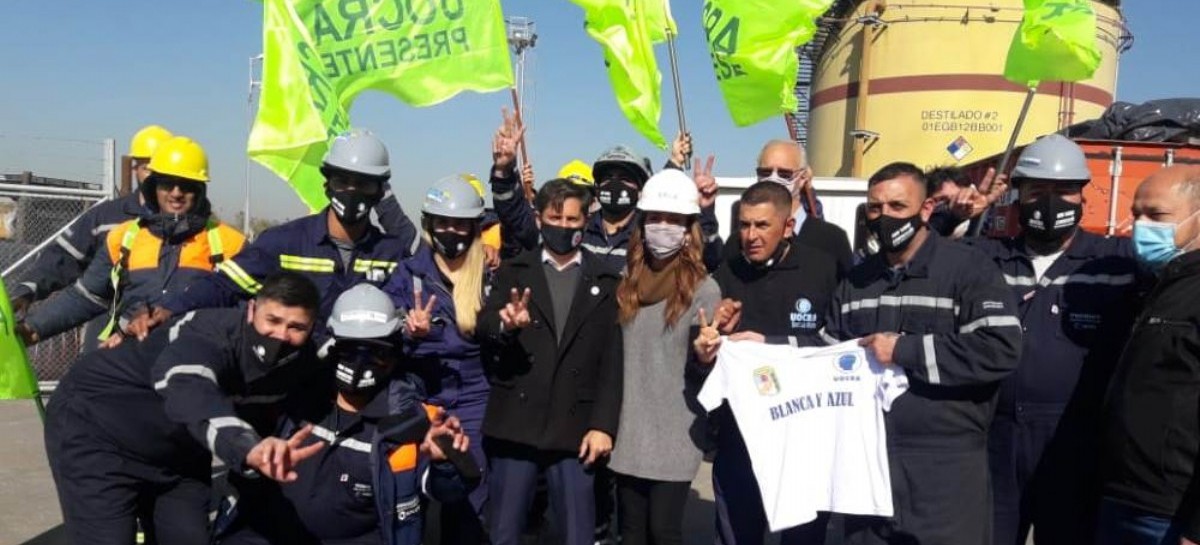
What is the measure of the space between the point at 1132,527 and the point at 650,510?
1978 mm

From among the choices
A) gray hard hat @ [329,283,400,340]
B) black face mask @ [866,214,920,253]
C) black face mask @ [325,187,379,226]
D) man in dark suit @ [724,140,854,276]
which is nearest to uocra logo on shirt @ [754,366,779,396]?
black face mask @ [866,214,920,253]

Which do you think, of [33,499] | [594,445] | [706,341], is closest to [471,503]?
[594,445]

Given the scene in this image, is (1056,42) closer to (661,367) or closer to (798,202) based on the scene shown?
(798,202)

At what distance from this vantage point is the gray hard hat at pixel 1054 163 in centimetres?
389

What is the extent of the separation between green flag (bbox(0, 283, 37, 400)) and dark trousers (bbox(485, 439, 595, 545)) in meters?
2.64

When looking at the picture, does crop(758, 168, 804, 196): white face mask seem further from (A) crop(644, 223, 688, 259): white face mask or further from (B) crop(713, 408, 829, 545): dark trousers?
(B) crop(713, 408, 829, 545): dark trousers

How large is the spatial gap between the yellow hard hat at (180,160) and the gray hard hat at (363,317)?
1.57m

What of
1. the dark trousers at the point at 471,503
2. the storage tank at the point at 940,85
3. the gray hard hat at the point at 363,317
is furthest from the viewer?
the storage tank at the point at 940,85

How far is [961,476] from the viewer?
351cm

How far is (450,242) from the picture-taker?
4.15 meters

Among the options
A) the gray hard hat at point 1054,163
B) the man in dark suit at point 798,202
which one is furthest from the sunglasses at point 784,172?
the gray hard hat at point 1054,163

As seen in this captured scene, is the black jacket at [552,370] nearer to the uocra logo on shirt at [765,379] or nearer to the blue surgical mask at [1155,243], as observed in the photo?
the uocra logo on shirt at [765,379]

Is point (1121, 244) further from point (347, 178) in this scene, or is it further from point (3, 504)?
point (3, 504)

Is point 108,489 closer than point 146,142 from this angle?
Yes
